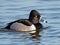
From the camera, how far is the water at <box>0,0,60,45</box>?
1305 centimetres

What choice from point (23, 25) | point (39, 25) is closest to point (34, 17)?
point (39, 25)

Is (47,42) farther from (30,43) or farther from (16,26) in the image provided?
(16,26)

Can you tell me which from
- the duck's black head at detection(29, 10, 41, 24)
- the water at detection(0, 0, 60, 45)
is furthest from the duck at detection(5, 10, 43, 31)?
the water at detection(0, 0, 60, 45)

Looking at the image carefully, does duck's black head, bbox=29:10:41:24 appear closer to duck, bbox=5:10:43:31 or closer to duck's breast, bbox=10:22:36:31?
duck, bbox=5:10:43:31

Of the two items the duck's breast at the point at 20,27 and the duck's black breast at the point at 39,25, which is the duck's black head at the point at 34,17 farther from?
the duck's breast at the point at 20,27

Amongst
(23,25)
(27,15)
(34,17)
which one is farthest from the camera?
(27,15)

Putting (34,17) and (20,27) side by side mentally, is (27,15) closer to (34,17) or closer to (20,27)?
(34,17)

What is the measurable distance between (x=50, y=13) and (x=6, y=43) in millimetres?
5595

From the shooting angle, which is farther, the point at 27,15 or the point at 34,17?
the point at 27,15

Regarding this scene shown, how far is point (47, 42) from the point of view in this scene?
12836mm

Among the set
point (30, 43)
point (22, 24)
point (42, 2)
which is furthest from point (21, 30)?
point (42, 2)

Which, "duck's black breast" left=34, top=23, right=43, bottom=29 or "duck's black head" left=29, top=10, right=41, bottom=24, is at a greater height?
"duck's black head" left=29, top=10, right=41, bottom=24

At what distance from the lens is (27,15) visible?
57.7 feet

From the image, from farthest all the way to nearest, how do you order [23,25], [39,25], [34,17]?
1. [34,17]
2. [39,25]
3. [23,25]
